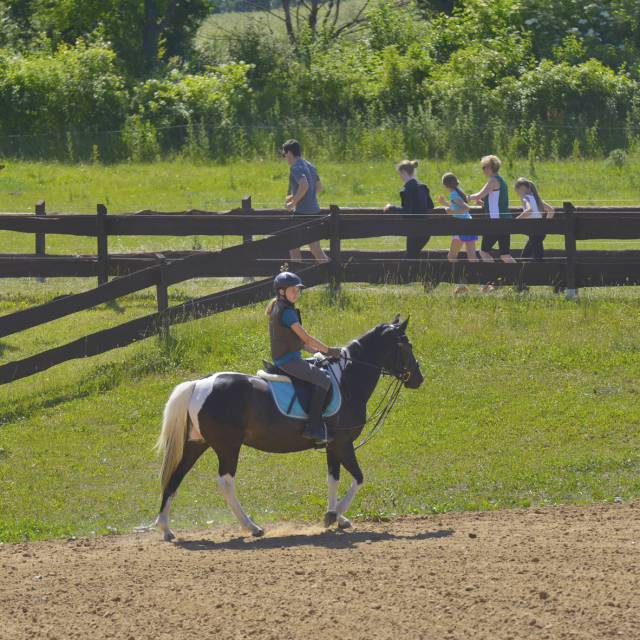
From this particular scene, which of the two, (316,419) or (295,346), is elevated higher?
(295,346)

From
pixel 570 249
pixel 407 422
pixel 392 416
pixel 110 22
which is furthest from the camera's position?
pixel 110 22

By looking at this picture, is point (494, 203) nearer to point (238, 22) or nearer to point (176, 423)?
point (176, 423)

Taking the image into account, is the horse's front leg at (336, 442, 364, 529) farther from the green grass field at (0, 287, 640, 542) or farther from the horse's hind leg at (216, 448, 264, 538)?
the horse's hind leg at (216, 448, 264, 538)

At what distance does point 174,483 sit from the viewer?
11.9 m

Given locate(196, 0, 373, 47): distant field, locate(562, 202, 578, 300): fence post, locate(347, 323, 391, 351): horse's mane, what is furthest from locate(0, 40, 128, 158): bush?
locate(347, 323, 391, 351): horse's mane

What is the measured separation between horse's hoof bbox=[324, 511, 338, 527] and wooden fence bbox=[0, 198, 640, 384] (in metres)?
5.80

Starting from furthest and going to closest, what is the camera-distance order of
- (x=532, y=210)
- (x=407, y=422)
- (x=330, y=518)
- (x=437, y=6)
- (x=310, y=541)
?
1. (x=437, y=6)
2. (x=532, y=210)
3. (x=407, y=422)
4. (x=330, y=518)
5. (x=310, y=541)

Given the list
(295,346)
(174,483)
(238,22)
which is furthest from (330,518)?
(238,22)

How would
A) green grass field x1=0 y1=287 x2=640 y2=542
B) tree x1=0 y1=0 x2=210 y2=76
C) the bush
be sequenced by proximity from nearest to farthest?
green grass field x1=0 y1=287 x2=640 y2=542, the bush, tree x1=0 y1=0 x2=210 y2=76

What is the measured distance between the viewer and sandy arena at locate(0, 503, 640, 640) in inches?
365

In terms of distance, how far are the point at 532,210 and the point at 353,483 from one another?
8.33 meters

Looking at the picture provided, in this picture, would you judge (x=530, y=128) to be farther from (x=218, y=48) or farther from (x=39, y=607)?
(x=39, y=607)

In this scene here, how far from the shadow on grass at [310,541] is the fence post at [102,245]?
861 cm

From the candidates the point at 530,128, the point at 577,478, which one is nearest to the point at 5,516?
the point at 577,478
